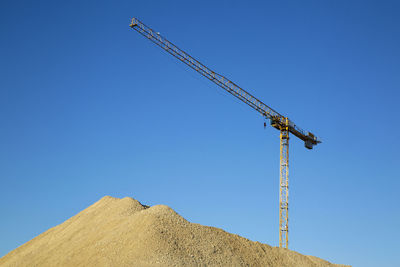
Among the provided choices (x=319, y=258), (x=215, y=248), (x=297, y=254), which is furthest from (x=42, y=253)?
(x=319, y=258)

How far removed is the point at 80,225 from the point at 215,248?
16.3m

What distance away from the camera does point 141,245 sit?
35312 mm

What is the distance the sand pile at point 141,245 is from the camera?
34950 millimetres

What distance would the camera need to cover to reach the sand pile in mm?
34950

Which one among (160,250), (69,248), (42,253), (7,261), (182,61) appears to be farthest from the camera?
(182,61)

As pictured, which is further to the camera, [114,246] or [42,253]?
[42,253]

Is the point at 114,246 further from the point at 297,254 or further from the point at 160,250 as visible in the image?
the point at 297,254

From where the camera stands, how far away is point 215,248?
37.9 metres

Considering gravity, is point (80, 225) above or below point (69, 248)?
above

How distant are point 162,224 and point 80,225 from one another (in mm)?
12377

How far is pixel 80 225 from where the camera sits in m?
46.9

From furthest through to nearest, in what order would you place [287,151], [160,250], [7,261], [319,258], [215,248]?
[287,151]
[319,258]
[7,261]
[215,248]
[160,250]

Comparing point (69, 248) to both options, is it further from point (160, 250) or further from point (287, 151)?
point (287, 151)

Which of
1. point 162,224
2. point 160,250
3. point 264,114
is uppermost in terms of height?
point 264,114
